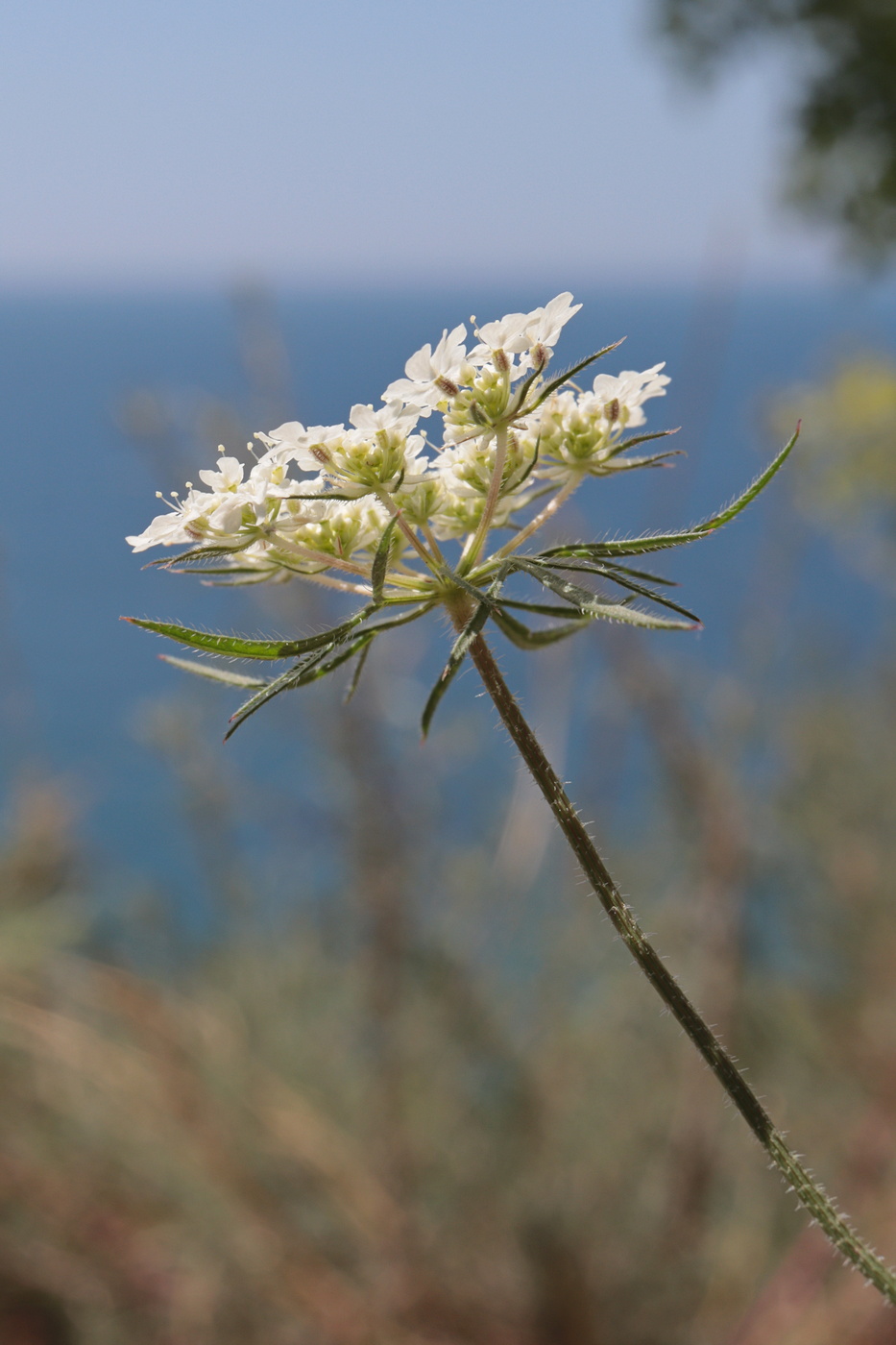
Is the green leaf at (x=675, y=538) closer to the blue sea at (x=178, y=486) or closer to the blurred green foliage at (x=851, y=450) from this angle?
the blue sea at (x=178, y=486)

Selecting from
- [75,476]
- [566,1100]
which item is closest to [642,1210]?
[566,1100]

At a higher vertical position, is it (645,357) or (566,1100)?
(645,357)

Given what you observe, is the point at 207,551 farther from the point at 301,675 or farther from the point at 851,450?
the point at 851,450

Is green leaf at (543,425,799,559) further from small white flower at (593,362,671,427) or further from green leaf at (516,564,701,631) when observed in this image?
small white flower at (593,362,671,427)

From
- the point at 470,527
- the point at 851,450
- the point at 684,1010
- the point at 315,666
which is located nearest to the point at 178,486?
the point at 470,527

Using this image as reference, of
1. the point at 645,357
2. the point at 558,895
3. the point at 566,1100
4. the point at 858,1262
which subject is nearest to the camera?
the point at 858,1262

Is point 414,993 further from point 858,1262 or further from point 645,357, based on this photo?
point 645,357

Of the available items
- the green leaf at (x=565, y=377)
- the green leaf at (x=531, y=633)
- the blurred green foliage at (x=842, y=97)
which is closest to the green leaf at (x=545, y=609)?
the green leaf at (x=531, y=633)
